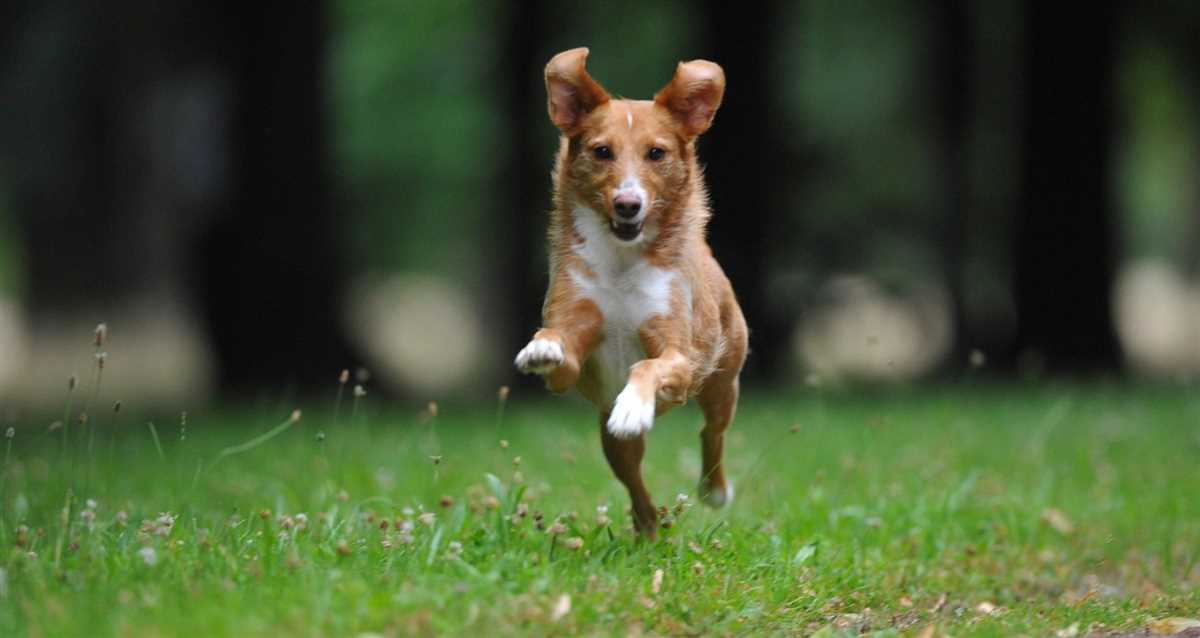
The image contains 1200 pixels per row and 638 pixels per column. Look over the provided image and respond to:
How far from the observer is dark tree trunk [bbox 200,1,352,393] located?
14.4m

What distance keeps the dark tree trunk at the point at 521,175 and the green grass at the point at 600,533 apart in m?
5.93

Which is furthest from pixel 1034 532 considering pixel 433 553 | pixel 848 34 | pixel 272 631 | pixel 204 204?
pixel 848 34

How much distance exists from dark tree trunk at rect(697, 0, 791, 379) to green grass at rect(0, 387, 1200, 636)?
4.46 m

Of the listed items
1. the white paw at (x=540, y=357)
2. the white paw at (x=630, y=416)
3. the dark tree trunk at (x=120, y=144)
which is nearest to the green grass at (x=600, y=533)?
the white paw at (x=630, y=416)

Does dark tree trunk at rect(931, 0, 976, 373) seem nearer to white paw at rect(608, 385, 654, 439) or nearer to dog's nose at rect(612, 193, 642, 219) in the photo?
dog's nose at rect(612, 193, 642, 219)

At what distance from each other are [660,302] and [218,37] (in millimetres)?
10631

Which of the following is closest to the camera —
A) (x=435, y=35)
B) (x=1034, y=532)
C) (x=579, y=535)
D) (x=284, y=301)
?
(x=579, y=535)

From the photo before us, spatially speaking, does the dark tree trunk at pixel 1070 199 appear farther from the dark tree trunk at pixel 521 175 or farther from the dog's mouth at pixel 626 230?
the dog's mouth at pixel 626 230

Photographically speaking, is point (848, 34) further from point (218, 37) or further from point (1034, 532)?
point (1034, 532)

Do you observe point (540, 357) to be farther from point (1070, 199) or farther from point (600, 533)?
point (1070, 199)

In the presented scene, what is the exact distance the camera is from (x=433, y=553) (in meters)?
5.26

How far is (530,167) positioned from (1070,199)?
21.4 feet

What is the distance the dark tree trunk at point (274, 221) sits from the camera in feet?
47.4

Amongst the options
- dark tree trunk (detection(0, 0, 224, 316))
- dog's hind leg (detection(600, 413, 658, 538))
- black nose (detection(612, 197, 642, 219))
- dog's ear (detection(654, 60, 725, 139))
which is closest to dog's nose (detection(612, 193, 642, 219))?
black nose (detection(612, 197, 642, 219))
